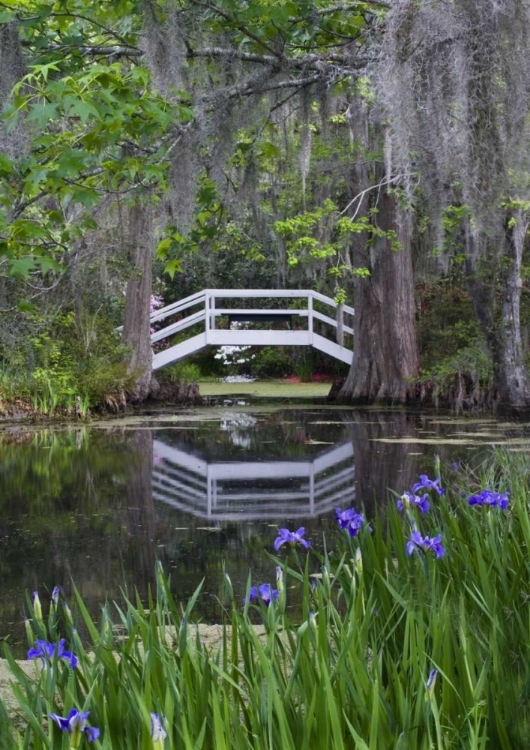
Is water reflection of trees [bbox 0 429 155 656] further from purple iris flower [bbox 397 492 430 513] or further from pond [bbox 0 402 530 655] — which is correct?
purple iris flower [bbox 397 492 430 513]

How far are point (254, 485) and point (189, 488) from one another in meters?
0.54

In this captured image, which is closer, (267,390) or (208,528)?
(208,528)

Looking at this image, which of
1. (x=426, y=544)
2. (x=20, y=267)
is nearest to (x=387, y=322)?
(x=20, y=267)

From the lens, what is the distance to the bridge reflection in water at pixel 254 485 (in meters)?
7.44

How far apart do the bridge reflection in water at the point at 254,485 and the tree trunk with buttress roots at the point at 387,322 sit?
17.0 ft

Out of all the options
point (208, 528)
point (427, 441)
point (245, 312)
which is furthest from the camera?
point (245, 312)

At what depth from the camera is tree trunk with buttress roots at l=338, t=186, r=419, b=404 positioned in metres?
15.8

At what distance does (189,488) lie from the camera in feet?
27.9

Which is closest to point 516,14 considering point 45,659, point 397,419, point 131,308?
point 45,659

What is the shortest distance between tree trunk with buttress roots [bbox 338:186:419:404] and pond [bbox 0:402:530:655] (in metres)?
1.61

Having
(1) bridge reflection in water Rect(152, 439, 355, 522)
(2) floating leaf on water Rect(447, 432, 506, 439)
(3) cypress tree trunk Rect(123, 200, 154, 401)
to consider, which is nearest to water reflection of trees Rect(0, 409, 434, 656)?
(1) bridge reflection in water Rect(152, 439, 355, 522)

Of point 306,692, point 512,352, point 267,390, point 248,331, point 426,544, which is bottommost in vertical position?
point 306,692

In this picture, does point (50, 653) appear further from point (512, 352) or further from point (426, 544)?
point (512, 352)

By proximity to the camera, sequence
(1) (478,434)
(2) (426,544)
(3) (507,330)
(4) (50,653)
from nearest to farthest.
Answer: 1. (4) (50,653)
2. (2) (426,544)
3. (1) (478,434)
4. (3) (507,330)
